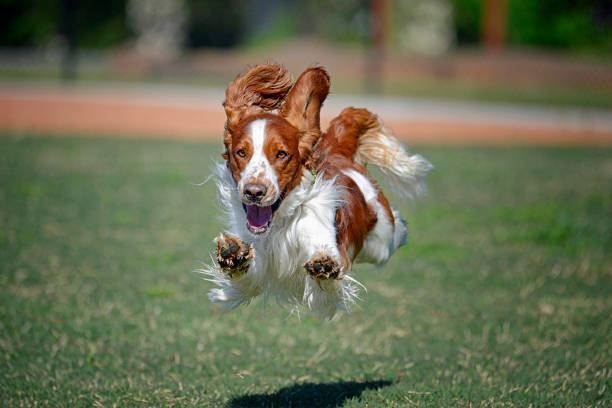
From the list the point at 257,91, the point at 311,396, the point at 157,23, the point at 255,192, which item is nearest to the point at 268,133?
the point at 255,192

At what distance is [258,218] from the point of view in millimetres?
3963

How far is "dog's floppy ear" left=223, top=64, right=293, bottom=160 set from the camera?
4.31 meters

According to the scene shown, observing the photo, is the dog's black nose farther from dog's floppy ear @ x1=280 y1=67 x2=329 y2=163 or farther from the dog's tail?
the dog's tail

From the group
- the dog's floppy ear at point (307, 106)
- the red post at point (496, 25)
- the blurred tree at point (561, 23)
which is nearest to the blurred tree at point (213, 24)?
the blurred tree at point (561, 23)

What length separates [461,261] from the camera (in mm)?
8305

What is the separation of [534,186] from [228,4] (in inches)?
1099

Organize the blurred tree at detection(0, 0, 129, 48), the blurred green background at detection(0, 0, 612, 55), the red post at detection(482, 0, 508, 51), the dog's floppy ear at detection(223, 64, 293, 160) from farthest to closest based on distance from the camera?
1. the blurred tree at detection(0, 0, 129, 48)
2. the blurred green background at detection(0, 0, 612, 55)
3. the red post at detection(482, 0, 508, 51)
4. the dog's floppy ear at detection(223, 64, 293, 160)

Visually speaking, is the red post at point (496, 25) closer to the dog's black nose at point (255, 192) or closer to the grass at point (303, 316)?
the grass at point (303, 316)

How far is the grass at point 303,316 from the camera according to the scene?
15.9 ft

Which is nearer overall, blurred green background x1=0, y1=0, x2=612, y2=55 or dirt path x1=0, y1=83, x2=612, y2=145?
dirt path x1=0, y1=83, x2=612, y2=145

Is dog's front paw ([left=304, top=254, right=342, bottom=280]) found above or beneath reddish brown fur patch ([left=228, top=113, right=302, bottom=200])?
beneath

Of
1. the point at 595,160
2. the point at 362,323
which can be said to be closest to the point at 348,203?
the point at 362,323

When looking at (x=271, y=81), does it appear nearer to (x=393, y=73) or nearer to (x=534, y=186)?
(x=534, y=186)

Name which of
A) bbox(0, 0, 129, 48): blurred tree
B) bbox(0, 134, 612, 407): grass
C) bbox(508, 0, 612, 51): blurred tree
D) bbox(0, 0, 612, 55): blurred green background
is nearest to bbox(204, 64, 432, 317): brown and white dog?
bbox(0, 134, 612, 407): grass
